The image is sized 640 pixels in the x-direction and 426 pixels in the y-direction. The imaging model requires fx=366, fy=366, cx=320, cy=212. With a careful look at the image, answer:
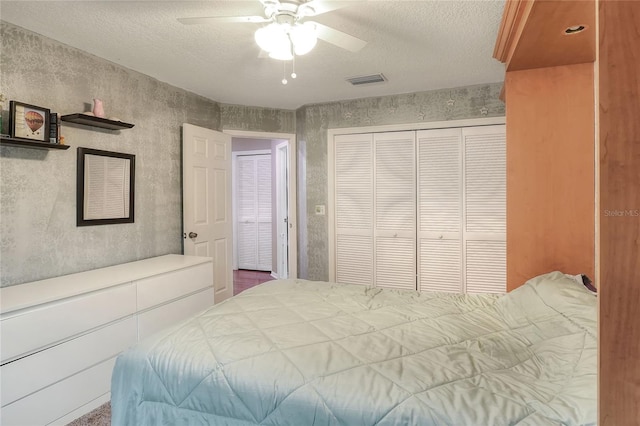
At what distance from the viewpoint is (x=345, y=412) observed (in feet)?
3.77

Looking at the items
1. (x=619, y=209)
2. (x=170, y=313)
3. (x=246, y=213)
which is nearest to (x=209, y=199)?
(x=170, y=313)

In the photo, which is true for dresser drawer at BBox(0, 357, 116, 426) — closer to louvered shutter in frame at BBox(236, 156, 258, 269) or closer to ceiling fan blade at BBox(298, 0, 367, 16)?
ceiling fan blade at BBox(298, 0, 367, 16)

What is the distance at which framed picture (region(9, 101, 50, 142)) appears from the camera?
2184 millimetres

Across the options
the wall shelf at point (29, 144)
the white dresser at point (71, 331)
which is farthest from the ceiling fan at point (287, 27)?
the white dresser at point (71, 331)

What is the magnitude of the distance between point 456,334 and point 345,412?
28.2 inches

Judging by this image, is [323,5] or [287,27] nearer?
[323,5]

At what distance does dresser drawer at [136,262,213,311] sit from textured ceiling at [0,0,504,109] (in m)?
1.70

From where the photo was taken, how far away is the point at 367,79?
342cm

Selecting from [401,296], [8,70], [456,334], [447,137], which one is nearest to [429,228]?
[447,137]

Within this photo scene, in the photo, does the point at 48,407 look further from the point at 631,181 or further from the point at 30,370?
the point at 631,181

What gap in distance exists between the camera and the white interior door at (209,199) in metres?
3.62

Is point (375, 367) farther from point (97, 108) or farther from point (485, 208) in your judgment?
point (485, 208)

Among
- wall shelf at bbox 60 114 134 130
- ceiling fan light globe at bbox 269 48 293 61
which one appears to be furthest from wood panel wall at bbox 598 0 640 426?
wall shelf at bbox 60 114 134 130

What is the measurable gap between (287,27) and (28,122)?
1715mm
